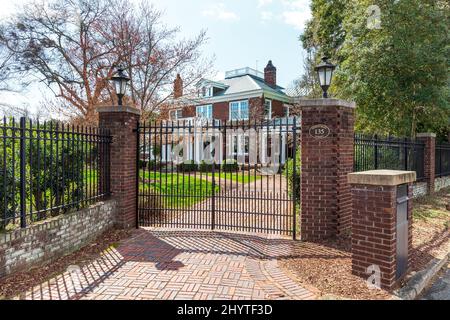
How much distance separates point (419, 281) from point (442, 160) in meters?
13.0

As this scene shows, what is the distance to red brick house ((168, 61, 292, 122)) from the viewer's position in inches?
1030

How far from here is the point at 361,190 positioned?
4.31 metres

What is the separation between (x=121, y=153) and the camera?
269 inches

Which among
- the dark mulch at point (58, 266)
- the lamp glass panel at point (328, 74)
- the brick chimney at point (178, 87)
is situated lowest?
the dark mulch at point (58, 266)

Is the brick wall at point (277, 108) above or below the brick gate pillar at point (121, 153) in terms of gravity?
above

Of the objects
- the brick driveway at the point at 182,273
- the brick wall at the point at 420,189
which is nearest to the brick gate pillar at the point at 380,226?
the brick driveway at the point at 182,273

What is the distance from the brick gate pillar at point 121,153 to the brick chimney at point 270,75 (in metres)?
25.2

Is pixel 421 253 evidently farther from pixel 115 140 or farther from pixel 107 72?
pixel 107 72

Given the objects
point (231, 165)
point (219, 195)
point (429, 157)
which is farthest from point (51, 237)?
point (429, 157)

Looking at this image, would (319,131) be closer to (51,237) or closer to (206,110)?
(51,237)

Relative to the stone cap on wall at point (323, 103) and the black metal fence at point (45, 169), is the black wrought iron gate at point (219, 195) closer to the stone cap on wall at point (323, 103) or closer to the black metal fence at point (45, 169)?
the stone cap on wall at point (323, 103)

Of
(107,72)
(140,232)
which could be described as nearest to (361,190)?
(140,232)

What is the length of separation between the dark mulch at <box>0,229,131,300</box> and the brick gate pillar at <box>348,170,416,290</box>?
13.9 ft

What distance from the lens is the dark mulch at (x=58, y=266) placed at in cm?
402
